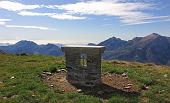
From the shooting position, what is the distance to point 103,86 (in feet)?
85.4

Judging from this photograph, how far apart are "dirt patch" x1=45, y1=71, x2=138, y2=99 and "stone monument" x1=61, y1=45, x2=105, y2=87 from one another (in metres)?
0.69

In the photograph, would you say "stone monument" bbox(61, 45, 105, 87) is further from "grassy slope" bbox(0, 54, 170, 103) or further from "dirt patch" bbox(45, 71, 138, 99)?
"grassy slope" bbox(0, 54, 170, 103)

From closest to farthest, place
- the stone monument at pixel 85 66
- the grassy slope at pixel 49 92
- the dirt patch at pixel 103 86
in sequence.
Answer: the grassy slope at pixel 49 92 < the dirt patch at pixel 103 86 < the stone monument at pixel 85 66

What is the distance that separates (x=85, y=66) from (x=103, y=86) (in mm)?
2168

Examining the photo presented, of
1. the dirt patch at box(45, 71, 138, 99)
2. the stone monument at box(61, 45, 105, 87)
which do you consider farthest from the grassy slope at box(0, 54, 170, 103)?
the stone monument at box(61, 45, 105, 87)

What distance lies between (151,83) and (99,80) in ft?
13.8

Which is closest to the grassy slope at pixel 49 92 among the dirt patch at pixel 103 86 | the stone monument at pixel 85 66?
the dirt patch at pixel 103 86

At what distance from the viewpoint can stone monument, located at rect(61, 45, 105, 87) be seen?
26.2 metres

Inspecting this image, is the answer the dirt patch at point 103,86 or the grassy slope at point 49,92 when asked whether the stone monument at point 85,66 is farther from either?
the grassy slope at point 49,92

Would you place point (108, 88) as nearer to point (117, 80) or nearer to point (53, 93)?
point (117, 80)

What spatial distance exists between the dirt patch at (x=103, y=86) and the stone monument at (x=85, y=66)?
27.0 inches

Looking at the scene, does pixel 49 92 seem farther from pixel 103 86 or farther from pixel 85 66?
pixel 103 86

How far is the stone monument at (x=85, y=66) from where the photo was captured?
85.8 feet

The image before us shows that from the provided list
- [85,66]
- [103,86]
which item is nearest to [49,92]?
[85,66]
